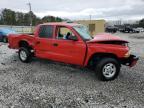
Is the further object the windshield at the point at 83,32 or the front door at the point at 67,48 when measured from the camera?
the windshield at the point at 83,32

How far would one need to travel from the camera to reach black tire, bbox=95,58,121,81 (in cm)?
726

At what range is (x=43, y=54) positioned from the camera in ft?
29.4

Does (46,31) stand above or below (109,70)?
above

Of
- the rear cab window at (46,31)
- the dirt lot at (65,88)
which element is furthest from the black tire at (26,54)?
the rear cab window at (46,31)

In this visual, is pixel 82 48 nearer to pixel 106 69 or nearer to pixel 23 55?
pixel 106 69

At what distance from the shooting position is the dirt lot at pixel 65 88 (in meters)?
5.52

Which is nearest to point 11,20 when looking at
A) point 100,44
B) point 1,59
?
point 1,59

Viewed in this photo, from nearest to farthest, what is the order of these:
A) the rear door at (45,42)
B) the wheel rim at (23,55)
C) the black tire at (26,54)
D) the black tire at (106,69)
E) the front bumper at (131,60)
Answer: the black tire at (106,69) < the front bumper at (131,60) < the rear door at (45,42) < the black tire at (26,54) < the wheel rim at (23,55)

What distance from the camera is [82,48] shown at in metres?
7.59

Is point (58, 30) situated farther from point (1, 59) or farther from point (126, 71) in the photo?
point (1, 59)

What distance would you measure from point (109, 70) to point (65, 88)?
1.59 m

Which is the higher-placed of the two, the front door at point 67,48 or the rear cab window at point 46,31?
the rear cab window at point 46,31

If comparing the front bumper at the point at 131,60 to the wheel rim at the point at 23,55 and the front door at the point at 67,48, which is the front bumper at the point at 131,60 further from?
the wheel rim at the point at 23,55

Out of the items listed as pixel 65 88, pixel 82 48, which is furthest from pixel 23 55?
pixel 65 88
